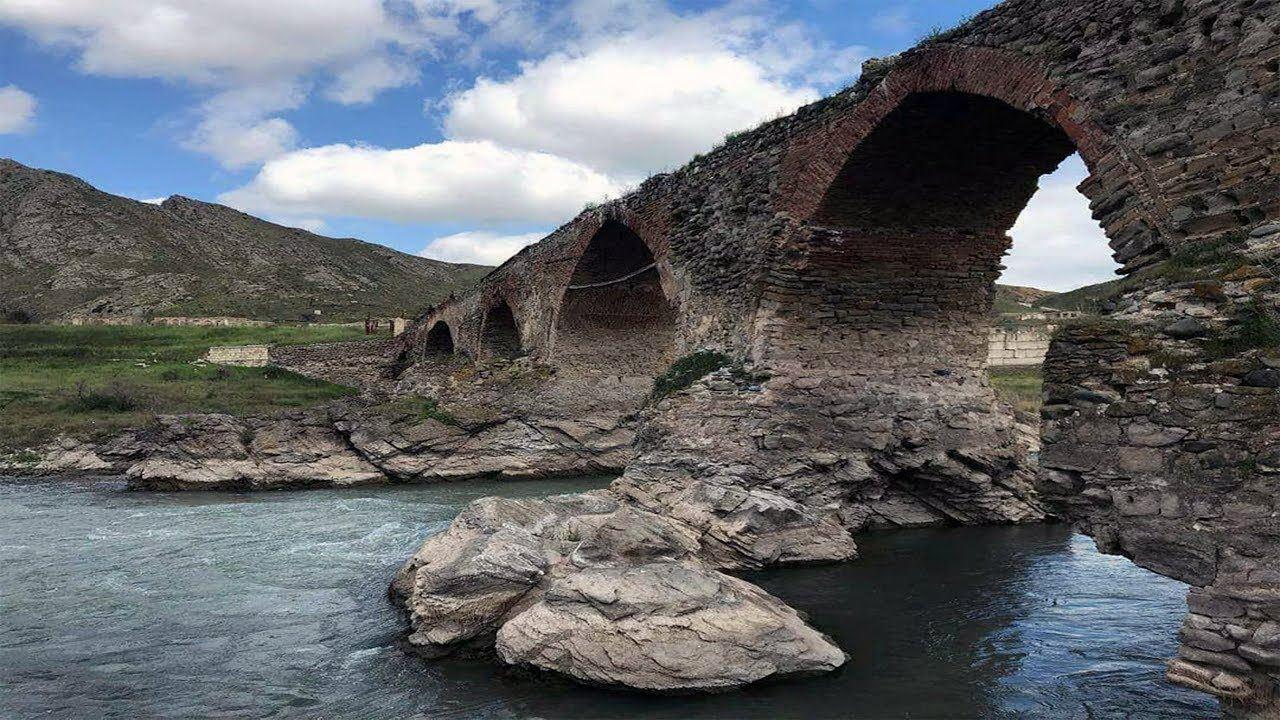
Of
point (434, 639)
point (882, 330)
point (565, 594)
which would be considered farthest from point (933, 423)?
point (434, 639)

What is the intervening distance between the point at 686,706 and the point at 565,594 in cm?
139

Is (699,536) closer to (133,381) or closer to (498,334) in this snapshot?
(498,334)

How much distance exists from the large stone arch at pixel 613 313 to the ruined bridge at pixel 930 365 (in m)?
0.39

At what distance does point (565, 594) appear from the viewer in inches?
256

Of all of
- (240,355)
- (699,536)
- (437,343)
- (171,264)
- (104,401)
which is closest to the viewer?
(699,536)

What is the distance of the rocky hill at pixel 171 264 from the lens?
52.8 metres

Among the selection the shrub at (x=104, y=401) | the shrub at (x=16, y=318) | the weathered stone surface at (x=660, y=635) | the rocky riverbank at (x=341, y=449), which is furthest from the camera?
the shrub at (x=16, y=318)

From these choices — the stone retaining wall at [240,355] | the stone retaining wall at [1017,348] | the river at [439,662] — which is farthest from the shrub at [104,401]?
the stone retaining wall at [1017,348]

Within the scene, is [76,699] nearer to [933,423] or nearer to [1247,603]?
[1247,603]

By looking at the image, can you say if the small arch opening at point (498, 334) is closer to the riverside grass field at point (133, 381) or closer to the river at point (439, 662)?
the riverside grass field at point (133, 381)

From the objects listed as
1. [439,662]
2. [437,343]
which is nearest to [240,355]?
[437,343]

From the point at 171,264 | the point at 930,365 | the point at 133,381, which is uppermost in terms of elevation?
the point at 171,264

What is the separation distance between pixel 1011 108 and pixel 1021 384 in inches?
927

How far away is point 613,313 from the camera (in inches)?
781
